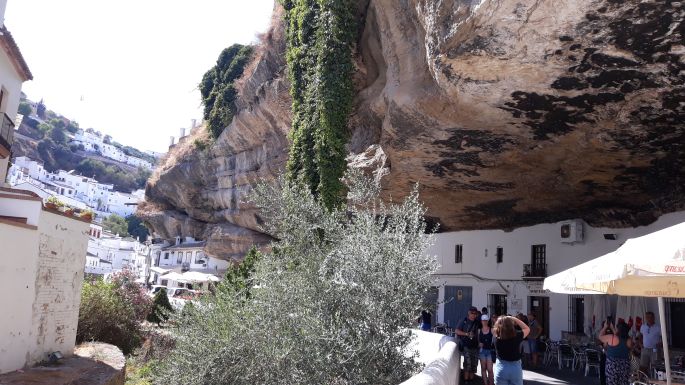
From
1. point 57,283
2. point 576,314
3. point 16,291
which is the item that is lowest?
point 576,314

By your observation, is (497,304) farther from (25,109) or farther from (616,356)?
(25,109)

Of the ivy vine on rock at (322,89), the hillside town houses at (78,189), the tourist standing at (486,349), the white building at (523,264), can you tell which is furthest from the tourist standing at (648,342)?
the hillside town houses at (78,189)

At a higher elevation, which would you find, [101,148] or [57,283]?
[101,148]

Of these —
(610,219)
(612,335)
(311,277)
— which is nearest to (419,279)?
(311,277)

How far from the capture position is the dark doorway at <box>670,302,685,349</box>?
1412 centimetres

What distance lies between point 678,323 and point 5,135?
19607 millimetres

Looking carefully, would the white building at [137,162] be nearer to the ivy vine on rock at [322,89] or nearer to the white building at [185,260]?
the white building at [185,260]

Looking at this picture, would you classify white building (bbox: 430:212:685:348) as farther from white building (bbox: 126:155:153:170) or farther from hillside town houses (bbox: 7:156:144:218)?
white building (bbox: 126:155:153:170)

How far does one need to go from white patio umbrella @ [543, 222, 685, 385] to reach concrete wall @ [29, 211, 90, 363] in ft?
33.3

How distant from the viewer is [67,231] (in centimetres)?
1316

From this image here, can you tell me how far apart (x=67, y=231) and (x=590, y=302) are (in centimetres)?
1356

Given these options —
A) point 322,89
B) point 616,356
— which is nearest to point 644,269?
point 616,356

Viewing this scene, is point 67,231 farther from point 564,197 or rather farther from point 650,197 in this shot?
point 650,197

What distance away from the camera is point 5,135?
18703 millimetres
